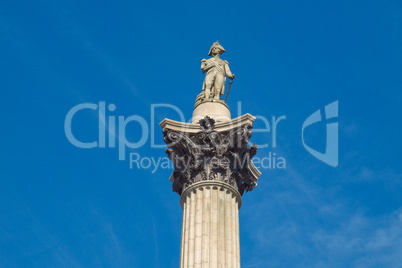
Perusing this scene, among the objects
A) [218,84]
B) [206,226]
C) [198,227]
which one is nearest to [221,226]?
[206,226]

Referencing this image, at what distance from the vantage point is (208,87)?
113 ft

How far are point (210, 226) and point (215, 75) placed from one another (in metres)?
8.83

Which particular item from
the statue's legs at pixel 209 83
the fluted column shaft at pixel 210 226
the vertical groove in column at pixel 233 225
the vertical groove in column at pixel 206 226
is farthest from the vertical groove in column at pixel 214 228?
the statue's legs at pixel 209 83

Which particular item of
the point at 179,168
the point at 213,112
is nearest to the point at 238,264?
the point at 179,168

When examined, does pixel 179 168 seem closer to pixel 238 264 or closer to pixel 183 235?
pixel 183 235

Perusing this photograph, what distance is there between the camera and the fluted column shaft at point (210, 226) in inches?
1089

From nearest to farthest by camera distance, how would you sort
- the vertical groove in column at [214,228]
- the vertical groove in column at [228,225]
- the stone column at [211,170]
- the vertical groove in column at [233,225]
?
the vertical groove in column at [214,228]
the vertical groove in column at [228,225]
the vertical groove in column at [233,225]
the stone column at [211,170]

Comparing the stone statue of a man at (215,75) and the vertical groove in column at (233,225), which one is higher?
the stone statue of a man at (215,75)

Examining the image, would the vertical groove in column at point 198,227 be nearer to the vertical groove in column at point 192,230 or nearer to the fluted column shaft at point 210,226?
the fluted column shaft at point 210,226

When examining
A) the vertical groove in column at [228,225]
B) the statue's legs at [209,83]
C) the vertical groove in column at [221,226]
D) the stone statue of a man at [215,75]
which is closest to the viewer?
the vertical groove in column at [221,226]

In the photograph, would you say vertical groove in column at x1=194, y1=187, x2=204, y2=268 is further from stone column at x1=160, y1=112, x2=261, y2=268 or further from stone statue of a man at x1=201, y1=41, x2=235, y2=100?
stone statue of a man at x1=201, y1=41, x2=235, y2=100

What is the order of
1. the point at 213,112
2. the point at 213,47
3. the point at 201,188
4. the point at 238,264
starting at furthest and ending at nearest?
the point at 213,47 < the point at 213,112 < the point at 201,188 < the point at 238,264

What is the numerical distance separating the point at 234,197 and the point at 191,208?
6.44 feet

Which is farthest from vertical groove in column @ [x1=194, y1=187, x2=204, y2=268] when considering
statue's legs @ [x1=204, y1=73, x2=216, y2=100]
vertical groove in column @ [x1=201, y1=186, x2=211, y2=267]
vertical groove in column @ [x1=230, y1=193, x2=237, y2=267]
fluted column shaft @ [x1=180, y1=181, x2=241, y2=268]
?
statue's legs @ [x1=204, y1=73, x2=216, y2=100]
